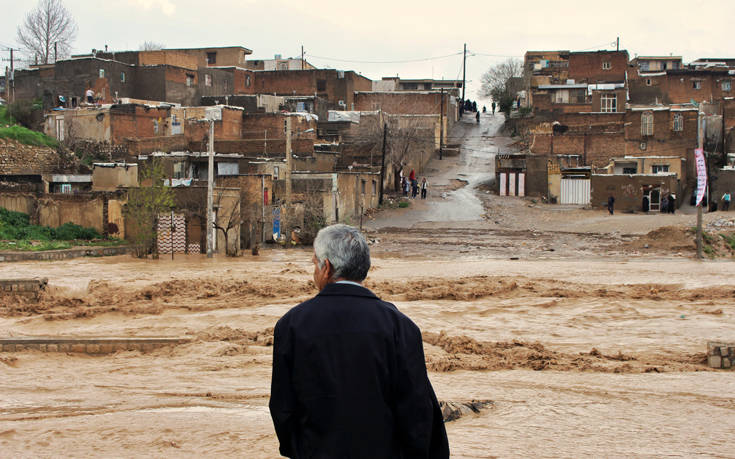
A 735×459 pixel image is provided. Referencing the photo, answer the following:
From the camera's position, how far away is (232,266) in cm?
2489

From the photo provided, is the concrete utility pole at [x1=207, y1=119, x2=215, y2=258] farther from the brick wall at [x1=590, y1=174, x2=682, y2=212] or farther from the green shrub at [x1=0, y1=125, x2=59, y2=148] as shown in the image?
the brick wall at [x1=590, y1=174, x2=682, y2=212]

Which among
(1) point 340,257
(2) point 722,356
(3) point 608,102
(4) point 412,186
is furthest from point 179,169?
(3) point 608,102

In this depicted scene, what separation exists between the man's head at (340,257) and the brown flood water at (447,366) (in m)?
3.39

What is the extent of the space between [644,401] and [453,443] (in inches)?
120

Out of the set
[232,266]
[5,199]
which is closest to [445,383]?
[232,266]

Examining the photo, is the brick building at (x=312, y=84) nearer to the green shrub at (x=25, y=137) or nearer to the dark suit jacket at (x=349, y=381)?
the green shrub at (x=25, y=137)

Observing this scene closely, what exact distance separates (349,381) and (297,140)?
42.4 metres

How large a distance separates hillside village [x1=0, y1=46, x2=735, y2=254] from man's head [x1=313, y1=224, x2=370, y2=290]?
22.5 metres

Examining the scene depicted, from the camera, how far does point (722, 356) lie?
35.3ft

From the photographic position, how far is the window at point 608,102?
200 ft

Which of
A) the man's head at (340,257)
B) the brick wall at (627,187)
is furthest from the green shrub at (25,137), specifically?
the man's head at (340,257)

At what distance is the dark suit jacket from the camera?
3.44 metres

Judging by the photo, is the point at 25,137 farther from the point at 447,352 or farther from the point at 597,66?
the point at 597,66

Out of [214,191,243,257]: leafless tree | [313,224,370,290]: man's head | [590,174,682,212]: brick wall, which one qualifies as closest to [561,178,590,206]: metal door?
[590,174,682,212]: brick wall
